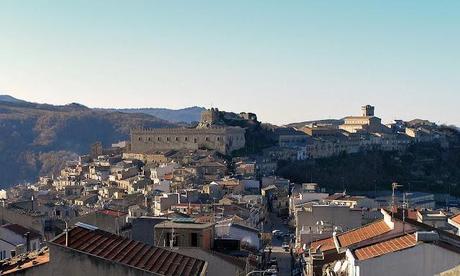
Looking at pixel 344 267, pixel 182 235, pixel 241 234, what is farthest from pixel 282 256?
pixel 344 267

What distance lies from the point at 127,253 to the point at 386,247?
6.19 m

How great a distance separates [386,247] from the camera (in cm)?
1661

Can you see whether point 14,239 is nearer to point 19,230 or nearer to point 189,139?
point 19,230

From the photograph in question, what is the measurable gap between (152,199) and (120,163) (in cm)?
3642

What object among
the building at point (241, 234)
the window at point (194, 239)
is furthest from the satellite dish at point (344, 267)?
the building at point (241, 234)

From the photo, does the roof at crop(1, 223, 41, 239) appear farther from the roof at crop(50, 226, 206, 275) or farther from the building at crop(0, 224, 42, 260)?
the roof at crop(50, 226, 206, 275)

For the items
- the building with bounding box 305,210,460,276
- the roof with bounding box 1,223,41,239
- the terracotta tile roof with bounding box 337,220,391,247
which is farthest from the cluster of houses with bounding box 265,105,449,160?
the building with bounding box 305,210,460,276

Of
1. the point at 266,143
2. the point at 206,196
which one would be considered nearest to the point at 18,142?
the point at 266,143

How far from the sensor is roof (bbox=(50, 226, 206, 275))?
12.6 metres

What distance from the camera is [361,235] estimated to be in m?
20.5

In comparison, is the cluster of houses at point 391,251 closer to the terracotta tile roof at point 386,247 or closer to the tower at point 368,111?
the terracotta tile roof at point 386,247

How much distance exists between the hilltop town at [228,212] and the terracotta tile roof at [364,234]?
62 mm

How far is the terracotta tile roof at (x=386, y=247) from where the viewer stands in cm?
1602

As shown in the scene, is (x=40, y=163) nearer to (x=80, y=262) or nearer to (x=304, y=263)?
(x=304, y=263)
